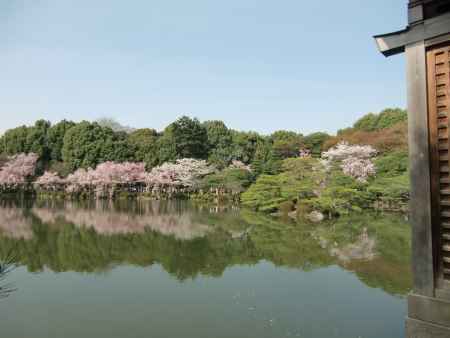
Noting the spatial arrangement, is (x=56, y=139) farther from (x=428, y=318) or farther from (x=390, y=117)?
(x=428, y=318)

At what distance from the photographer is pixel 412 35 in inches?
102

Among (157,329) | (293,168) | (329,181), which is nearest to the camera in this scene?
(157,329)

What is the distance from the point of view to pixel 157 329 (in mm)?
4145

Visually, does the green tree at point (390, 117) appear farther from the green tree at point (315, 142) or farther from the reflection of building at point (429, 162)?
the reflection of building at point (429, 162)

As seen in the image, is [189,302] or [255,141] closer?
[189,302]

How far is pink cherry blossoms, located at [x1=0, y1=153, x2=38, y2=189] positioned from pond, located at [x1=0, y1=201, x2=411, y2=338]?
16539mm

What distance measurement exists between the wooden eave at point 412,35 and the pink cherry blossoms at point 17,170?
1090 inches

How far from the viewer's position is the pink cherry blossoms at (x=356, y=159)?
1898 centimetres

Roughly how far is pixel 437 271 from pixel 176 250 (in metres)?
6.34

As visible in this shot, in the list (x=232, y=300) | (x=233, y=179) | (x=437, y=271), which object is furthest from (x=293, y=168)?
(x=437, y=271)

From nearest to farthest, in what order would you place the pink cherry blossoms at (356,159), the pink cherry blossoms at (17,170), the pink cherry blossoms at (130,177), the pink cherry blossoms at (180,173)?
the pink cherry blossoms at (356,159) → the pink cherry blossoms at (180,173) → the pink cherry blossoms at (130,177) → the pink cherry blossoms at (17,170)

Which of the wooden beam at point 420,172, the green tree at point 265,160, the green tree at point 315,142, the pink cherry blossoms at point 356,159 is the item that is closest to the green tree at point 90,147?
the green tree at point 265,160

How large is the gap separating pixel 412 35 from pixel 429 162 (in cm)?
92

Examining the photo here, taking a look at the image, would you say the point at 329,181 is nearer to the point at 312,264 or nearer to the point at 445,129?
the point at 312,264
